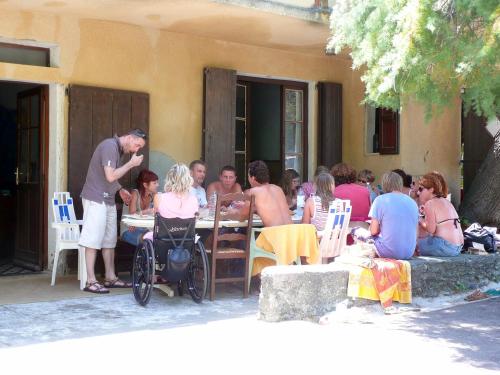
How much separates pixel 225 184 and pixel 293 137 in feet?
7.72

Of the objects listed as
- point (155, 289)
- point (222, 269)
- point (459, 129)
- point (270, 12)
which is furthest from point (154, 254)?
point (459, 129)

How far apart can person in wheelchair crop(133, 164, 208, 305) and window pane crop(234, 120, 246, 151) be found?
4218 mm

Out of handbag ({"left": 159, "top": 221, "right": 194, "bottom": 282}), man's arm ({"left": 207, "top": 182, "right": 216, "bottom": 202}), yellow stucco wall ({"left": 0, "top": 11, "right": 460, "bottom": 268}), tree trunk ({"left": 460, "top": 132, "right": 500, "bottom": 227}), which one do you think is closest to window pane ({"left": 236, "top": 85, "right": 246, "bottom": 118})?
yellow stucco wall ({"left": 0, "top": 11, "right": 460, "bottom": 268})

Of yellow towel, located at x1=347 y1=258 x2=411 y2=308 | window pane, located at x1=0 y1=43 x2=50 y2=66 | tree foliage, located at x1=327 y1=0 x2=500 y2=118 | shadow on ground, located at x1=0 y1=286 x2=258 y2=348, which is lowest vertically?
shadow on ground, located at x1=0 y1=286 x2=258 y2=348

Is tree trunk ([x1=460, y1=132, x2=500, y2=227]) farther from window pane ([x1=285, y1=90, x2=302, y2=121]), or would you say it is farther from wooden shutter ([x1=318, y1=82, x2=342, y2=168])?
window pane ([x1=285, y1=90, x2=302, y2=121])

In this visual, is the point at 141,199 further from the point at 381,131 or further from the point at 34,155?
the point at 381,131

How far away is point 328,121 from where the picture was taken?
11031 mm

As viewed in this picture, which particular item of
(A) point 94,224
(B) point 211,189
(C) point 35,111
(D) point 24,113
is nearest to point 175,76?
(B) point 211,189

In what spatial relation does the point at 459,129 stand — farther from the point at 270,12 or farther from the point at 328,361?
the point at 328,361

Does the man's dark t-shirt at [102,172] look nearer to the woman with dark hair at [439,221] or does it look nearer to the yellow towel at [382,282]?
the yellow towel at [382,282]

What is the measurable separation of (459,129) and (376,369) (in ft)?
24.3

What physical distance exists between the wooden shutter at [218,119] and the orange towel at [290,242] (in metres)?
2.52

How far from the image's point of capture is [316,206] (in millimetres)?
7801

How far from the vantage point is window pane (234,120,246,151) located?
11.2 meters
